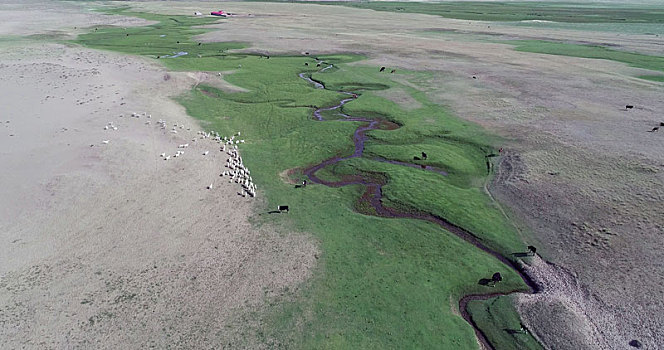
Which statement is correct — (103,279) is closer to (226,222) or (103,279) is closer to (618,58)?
(226,222)

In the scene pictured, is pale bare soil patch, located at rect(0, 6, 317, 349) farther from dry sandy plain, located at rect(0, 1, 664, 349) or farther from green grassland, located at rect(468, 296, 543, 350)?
green grassland, located at rect(468, 296, 543, 350)

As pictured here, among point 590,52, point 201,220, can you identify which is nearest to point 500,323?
point 201,220

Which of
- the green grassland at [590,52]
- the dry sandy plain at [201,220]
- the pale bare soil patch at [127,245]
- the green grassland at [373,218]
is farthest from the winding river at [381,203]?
the green grassland at [590,52]

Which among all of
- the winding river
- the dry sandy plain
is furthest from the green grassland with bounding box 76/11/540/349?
the dry sandy plain

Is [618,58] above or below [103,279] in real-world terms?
above

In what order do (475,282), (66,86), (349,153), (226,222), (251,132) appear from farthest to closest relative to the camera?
(66,86), (251,132), (349,153), (226,222), (475,282)

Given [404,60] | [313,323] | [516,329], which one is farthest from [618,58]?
[313,323]

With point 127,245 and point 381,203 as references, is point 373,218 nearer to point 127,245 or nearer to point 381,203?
point 381,203
